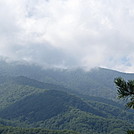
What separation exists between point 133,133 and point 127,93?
1.75 m

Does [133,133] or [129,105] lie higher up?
[129,105]

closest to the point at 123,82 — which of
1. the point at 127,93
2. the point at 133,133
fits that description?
the point at 127,93

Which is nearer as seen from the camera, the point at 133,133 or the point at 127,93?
the point at 133,133

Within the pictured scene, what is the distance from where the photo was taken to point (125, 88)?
1171 cm

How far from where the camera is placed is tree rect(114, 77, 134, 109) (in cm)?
1149

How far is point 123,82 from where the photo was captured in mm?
11531

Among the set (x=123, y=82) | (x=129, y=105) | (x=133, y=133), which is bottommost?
(x=133, y=133)

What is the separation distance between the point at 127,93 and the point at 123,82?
0.77m

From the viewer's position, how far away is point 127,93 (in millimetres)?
12039

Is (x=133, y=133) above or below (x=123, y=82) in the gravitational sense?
below

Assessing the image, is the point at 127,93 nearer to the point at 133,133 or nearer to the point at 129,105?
the point at 129,105

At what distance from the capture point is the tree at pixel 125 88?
11492 mm

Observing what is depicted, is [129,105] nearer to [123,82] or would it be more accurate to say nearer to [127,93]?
[127,93]

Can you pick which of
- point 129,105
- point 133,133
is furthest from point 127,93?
point 133,133
